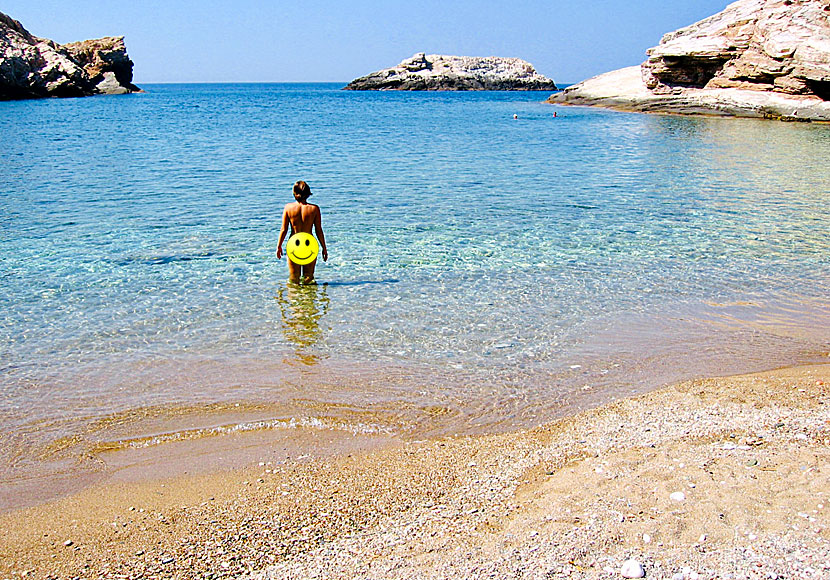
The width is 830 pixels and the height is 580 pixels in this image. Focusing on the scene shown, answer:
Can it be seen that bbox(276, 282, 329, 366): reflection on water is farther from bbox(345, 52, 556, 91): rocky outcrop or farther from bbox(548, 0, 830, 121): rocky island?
bbox(345, 52, 556, 91): rocky outcrop

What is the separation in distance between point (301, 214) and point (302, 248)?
52cm

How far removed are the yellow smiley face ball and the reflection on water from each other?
47 cm

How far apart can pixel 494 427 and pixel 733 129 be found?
3976cm

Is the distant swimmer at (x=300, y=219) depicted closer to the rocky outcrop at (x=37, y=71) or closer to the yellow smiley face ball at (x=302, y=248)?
the yellow smiley face ball at (x=302, y=248)

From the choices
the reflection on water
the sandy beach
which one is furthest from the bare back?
the sandy beach

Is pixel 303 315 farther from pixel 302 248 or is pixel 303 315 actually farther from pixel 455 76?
pixel 455 76

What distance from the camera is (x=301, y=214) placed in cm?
1019

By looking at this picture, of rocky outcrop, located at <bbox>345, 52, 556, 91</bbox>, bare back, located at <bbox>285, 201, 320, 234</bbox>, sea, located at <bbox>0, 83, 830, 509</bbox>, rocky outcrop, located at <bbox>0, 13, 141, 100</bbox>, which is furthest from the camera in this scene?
rocky outcrop, located at <bbox>345, 52, 556, 91</bbox>

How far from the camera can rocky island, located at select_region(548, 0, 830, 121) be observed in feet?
147

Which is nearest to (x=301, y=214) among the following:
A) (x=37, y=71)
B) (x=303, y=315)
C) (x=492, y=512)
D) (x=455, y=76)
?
(x=303, y=315)

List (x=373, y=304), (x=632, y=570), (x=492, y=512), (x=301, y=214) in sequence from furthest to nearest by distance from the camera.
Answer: (x=301, y=214)
(x=373, y=304)
(x=492, y=512)
(x=632, y=570)

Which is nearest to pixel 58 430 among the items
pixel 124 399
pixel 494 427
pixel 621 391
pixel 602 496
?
pixel 124 399

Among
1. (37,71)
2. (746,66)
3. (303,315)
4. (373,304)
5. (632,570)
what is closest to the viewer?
(632,570)

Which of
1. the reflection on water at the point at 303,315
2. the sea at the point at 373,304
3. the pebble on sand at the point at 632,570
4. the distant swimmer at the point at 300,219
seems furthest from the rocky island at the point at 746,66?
the pebble on sand at the point at 632,570
